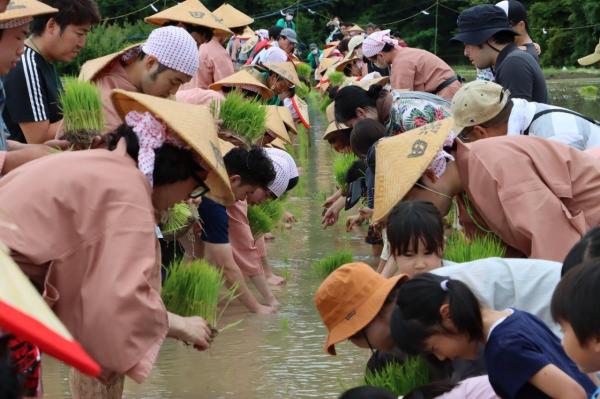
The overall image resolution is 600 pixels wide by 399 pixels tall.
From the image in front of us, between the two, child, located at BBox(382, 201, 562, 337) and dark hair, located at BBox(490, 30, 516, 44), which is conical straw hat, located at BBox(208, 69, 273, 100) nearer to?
dark hair, located at BBox(490, 30, 516, 44)

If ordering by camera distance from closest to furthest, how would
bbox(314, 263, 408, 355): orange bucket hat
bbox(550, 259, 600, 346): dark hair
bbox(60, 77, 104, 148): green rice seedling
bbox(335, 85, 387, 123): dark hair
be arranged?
bbox(550, 259, 600, 346): dark hair < bbox(314, 263, 408, 355): orange bucket hat < bbox(60, 77, 104, 148): green rice seedling < bbox(335, 85, 387, 123): dark hair

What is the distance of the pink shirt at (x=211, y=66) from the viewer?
9.25 meters

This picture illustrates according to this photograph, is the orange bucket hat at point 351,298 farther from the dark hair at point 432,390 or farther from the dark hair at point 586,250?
the dark hair at point 586,250

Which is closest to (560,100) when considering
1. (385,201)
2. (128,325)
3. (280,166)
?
(280,166)

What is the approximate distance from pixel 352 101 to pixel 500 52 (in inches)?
34.8

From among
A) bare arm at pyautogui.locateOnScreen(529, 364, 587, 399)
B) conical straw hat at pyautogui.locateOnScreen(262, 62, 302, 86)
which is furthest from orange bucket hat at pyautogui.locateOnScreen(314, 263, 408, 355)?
conical straw hat at pyautogui.locateOnScreen(262, 62, 302, 86)

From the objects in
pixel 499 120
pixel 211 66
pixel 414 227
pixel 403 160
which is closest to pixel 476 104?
pixel 499 120

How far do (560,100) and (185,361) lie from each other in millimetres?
16014

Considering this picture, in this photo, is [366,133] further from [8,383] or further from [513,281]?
[8,383]

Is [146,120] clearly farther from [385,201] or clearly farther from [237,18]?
[237,18]

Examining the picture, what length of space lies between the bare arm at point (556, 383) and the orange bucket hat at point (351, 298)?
2.83 ft

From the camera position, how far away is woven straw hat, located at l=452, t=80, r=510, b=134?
4770 millimetres

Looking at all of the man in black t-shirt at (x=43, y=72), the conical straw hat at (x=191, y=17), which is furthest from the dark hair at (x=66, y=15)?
the conical straw hat at (x=191, y=17)

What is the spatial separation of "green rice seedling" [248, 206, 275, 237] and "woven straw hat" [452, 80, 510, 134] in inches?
105
